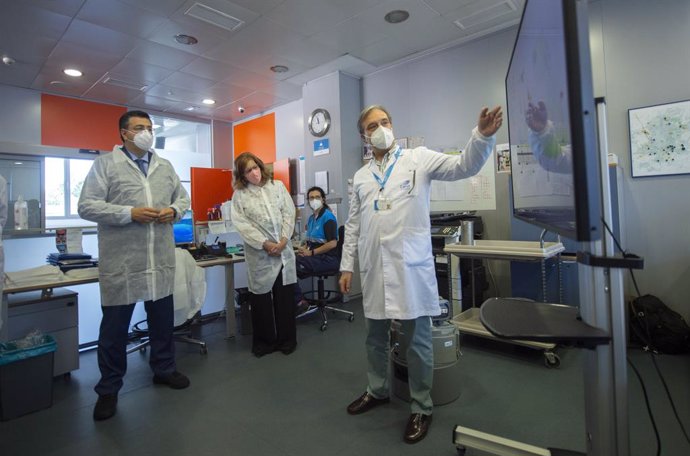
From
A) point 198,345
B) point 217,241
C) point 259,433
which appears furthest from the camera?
point 217,241

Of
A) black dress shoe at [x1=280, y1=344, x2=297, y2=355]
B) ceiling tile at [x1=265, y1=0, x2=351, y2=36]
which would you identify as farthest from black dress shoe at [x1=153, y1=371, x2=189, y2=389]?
ceiling tile at [x1=265, y1=0, x2=351, y2=36]

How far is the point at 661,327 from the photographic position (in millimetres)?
2469

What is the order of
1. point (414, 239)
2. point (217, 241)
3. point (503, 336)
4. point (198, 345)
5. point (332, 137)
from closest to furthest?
1. point (503, 336)
2. point (414, 239)
3. point (198, 345)
4. point (217, 241)
5. point (332, 137)

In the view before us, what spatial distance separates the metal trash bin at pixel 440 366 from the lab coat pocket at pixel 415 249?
47cm

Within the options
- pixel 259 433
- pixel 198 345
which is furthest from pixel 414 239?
pixel 198 345

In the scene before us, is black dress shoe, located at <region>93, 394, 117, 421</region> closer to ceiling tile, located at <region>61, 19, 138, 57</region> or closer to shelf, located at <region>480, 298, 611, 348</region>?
shelf, located at <region>480, 298, 611, 348</region>

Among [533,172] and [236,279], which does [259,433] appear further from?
[236,279]

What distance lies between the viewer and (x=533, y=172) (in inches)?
43.8

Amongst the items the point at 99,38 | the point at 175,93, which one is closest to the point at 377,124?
the point at 99,38

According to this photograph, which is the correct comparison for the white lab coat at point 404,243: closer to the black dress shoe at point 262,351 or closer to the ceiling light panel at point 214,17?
the black dress shoe at point 262,351

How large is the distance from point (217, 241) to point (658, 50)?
3.96 m

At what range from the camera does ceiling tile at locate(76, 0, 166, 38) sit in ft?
9.61

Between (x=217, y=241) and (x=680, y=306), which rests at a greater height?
(x=217, y=241)

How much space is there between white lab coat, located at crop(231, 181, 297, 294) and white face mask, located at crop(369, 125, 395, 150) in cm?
126
